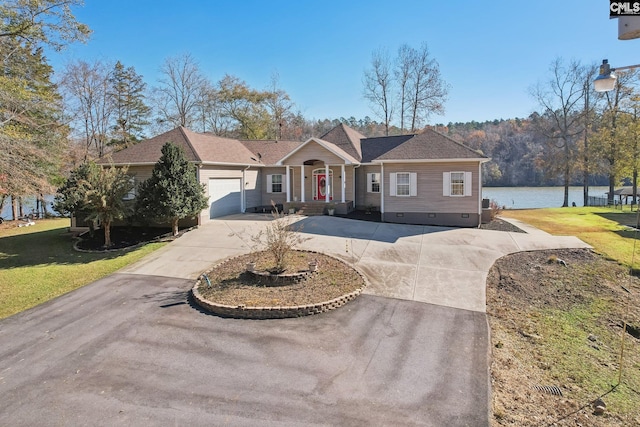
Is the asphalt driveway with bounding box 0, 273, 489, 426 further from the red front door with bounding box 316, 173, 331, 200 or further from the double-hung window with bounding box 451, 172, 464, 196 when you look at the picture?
the red front door with bounding box 316, 173, 331, 200

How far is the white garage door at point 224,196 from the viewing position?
18.4 meters

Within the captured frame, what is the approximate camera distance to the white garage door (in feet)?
60.4

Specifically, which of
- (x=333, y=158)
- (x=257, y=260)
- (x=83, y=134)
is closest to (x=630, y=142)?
(x=333, y=158)

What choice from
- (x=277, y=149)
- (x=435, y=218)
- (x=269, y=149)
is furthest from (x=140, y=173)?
(x=435, y=218)

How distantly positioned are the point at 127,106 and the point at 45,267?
86.9ft

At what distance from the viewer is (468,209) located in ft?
56.2

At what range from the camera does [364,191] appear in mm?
21781

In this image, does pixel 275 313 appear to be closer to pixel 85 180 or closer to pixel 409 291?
pixel 409 291

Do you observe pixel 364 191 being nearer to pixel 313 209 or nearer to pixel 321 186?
pixel 321 186

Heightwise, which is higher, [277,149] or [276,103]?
[276,103]

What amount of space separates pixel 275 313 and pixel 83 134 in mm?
32775

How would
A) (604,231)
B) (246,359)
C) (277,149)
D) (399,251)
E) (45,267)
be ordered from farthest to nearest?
(277,149), (604,231), (399,251), (45,267), (246,359)

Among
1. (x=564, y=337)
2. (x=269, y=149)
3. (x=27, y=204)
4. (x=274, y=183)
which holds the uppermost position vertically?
(x=269, y=149)

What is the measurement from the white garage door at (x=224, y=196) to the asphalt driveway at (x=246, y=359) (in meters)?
8.09
